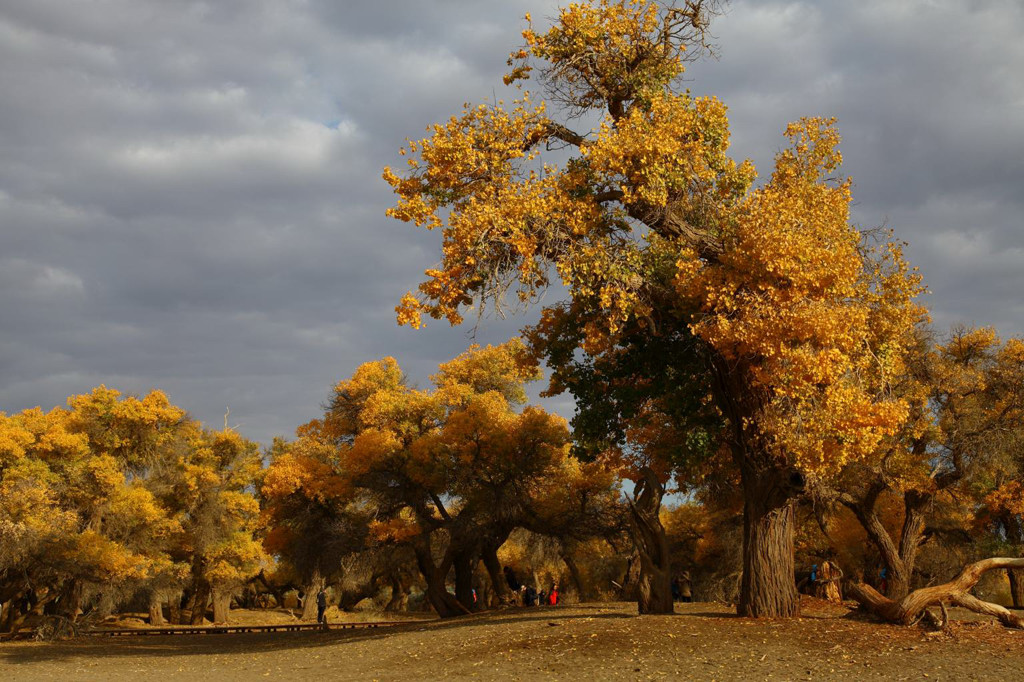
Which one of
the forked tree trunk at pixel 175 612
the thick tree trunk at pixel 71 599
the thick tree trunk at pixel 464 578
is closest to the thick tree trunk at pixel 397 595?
the forked tree trunk at pixel 175 612

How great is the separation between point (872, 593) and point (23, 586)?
29.5m

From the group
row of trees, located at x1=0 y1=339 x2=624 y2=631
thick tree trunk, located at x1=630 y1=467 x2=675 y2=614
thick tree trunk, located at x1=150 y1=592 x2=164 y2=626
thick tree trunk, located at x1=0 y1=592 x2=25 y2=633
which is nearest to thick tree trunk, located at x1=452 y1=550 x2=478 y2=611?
row of trees, located at x1=0 y1=339 x2=624 y2=631

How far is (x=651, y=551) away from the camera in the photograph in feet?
61.4

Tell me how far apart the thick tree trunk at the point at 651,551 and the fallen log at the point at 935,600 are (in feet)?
12.9

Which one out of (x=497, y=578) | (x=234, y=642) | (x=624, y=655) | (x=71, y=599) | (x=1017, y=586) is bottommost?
(x=234, y=642)

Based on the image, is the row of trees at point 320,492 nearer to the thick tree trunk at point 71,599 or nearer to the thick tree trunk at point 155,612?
the thick tree trunk at point 71,599

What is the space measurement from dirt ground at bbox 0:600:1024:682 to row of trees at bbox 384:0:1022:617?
2.43 m

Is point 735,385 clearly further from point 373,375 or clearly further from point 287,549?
point 373,375

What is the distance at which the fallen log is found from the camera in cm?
1518

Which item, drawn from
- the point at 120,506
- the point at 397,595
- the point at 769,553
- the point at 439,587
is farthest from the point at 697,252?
the point at 397,595

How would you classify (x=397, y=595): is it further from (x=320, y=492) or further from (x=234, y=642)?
(x=234, y=642)

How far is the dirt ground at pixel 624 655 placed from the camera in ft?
38.7

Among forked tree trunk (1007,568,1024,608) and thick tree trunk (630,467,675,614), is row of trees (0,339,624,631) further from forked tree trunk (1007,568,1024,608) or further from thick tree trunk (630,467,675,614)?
forked tree trunk (1007,568,1024,608)

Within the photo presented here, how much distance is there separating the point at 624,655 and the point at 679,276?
6.64m
